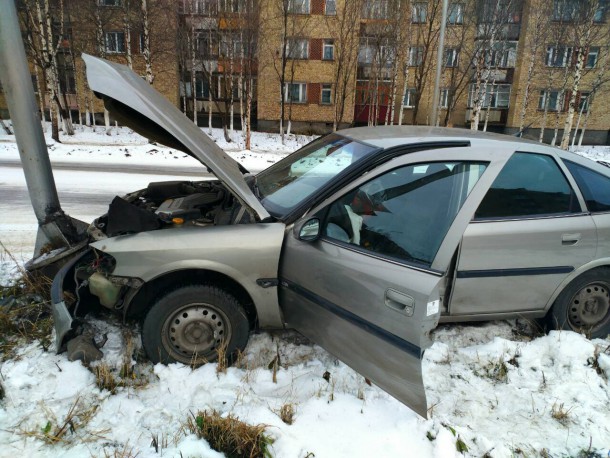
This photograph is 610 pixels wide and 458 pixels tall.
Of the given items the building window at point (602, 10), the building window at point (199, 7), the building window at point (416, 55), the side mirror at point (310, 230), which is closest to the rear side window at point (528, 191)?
the side mirror at point (310, 230)

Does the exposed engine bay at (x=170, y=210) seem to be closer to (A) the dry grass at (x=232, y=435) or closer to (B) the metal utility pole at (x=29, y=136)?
(B) the metal utility pole at (x=29, y=136)

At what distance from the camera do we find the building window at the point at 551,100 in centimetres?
2742

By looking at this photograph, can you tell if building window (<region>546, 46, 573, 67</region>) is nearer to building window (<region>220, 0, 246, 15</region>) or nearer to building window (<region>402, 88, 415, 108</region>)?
building window (<region>402, 88, 415, 108</region>)

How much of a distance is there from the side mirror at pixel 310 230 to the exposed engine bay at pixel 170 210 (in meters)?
0.45

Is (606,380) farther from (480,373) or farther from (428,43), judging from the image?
(428,43)

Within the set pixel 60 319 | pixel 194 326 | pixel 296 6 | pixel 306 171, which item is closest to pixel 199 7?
pixel 296 6

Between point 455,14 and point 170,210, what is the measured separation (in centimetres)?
2711

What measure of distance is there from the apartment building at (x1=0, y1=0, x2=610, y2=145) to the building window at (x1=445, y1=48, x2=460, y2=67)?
188 millimetres

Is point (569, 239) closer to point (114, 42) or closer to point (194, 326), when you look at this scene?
point (194, 326)

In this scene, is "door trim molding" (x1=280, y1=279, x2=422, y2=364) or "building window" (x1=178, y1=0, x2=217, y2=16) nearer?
"door trim molding" (x1=280, y1=279, x2=422, y2=364)

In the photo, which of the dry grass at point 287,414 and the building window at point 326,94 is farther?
the building window at point 326,94

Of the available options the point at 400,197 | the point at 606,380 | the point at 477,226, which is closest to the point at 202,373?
the point at 400,197

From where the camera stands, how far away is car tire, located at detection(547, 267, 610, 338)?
3363 mm

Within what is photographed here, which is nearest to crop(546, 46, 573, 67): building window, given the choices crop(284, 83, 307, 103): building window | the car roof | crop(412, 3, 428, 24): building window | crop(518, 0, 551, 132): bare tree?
crop(518, 0, 551, 132): bare tree
